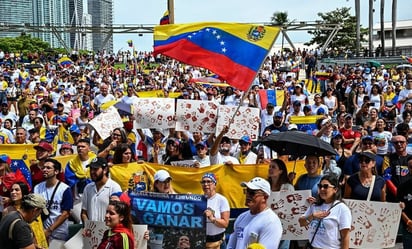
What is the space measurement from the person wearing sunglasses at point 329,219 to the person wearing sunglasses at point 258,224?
839mm

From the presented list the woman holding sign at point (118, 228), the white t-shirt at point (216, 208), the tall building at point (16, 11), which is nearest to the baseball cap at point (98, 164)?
the white t-shirt at point (216, 208)

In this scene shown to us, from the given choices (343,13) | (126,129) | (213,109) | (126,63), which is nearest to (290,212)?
(213,109)

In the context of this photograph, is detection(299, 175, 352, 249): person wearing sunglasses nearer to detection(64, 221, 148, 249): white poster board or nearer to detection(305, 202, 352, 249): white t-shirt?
detection(305, 202, 352, 249): white t-shirt

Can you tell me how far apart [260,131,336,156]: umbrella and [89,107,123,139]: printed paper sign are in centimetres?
352

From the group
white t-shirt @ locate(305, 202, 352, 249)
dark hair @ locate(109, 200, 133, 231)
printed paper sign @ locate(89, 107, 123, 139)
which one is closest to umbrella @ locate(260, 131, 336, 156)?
white t-shirt @ locate(305, 202, 352, 249)

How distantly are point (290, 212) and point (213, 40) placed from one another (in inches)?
130

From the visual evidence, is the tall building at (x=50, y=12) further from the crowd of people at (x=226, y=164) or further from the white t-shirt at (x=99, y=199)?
the white t-shirt at (x=99, y=199)

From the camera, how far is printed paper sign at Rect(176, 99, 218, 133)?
34.6ft

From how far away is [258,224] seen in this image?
5.24m

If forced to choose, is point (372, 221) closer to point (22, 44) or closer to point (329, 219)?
point (329, 219)

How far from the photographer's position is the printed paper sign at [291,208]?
6.96 m

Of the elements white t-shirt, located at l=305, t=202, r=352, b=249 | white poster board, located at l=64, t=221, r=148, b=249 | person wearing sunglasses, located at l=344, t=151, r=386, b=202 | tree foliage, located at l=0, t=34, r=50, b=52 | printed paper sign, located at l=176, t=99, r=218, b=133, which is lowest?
white poster board, located at l=64, t=221, r=148, b=249

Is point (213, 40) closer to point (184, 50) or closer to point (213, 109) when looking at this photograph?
point (184, 50)

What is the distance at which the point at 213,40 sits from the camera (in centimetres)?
931
